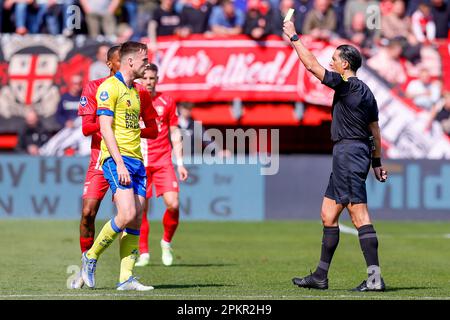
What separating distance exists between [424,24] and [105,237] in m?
17.0

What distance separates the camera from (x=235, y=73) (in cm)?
2525

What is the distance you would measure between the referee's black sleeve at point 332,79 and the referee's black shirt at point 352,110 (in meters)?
0.11

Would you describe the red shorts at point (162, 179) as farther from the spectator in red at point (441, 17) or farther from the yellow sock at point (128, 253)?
the spectator in red at point (441, 17)

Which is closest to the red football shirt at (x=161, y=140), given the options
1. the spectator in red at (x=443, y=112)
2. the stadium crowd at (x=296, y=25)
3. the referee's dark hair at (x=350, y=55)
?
the referee's dark hair at (x=350, y=55)

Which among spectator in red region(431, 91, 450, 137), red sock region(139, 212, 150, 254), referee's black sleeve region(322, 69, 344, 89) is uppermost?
referee's black sleeve region(322, 69, 344, 89)

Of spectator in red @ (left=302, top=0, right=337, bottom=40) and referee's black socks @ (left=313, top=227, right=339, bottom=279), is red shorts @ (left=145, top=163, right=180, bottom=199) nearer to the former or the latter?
referee's black socks @ (left=313, top=227, right=339, bottom=279)

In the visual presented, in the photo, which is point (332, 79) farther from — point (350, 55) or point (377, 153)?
point (377, 153)

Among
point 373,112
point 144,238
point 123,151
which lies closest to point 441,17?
point 144,238

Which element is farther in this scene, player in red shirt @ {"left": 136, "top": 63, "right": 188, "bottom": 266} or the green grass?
player in red shirt @ {"left": 136, "top": 63, "right": 188, "bottom": 266}

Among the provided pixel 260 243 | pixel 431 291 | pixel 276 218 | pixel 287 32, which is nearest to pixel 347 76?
pixel 287 32

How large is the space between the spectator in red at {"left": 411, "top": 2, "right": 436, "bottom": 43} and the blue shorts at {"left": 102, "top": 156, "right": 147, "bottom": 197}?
16.5 meters

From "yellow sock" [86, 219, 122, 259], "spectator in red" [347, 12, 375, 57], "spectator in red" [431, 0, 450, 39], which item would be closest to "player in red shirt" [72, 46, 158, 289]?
"yellow sock" [86, 219, 122, 259]

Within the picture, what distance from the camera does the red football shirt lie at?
14.9 m

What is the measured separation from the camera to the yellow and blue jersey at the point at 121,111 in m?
10.6
